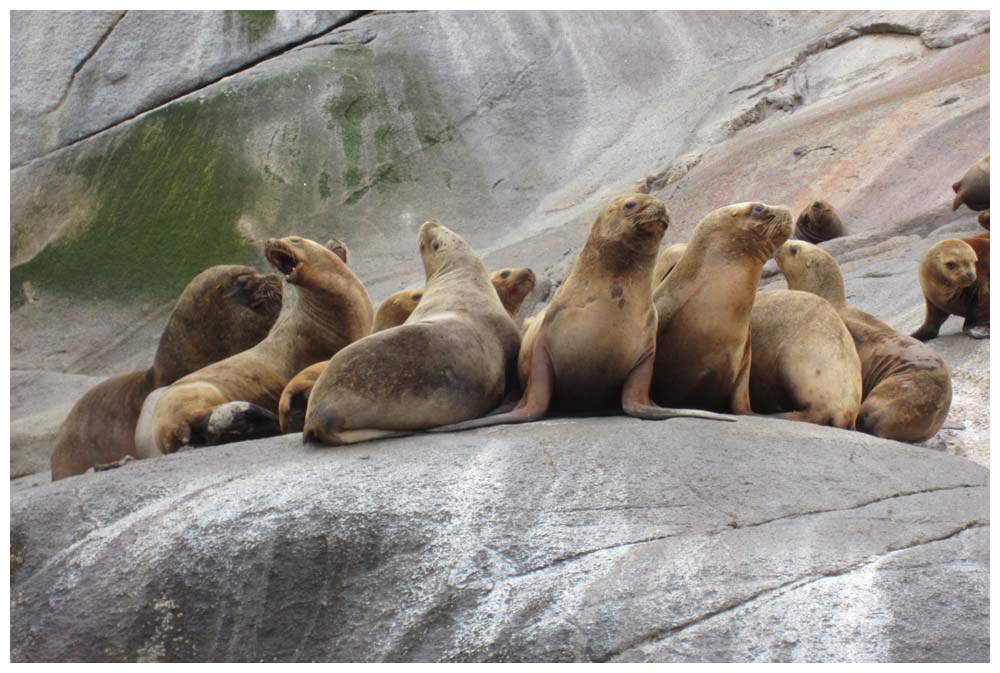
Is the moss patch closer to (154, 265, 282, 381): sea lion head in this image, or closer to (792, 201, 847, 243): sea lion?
(792, 201, 847, 243): sea lion

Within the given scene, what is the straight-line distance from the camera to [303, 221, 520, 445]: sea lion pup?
5.24 meters

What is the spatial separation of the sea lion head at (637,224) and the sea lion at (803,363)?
0.91 meters

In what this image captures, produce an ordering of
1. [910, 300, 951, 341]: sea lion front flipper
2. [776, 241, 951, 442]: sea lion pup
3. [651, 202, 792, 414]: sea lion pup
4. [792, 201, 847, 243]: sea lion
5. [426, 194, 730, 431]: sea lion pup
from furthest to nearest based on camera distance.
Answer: [792, 201, 847, 243]: sea lion < [910, 300, 951, 341]: sea lion front flipper < [776, 241, 951, 442]: sea lion pup < [651, 202, 792, 414]: sea lion pup < [426, 194, 730, 431]: sea lion pup

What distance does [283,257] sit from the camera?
7.02 meters

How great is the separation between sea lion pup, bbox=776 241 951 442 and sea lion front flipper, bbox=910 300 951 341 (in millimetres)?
1297

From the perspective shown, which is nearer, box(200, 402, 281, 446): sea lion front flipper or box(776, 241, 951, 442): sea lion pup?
box(200, 402, 281, 446): sea lion front flipper

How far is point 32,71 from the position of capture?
14.9 meters

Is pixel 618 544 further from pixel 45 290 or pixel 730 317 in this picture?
pixel 45 290

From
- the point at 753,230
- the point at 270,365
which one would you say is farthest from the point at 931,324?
the point at 270,365

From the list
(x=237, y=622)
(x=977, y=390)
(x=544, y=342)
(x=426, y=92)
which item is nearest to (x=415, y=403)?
(x=544, y=342)

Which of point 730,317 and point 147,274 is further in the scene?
point 147,274

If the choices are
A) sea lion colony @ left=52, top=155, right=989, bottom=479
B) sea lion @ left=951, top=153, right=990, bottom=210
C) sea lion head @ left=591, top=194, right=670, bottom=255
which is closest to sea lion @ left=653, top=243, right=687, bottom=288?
sea lion colony @ left=52, top=155, right=989, bottom=479

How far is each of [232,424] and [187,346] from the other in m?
1.54

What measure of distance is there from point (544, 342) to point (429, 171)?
9.39 meters
